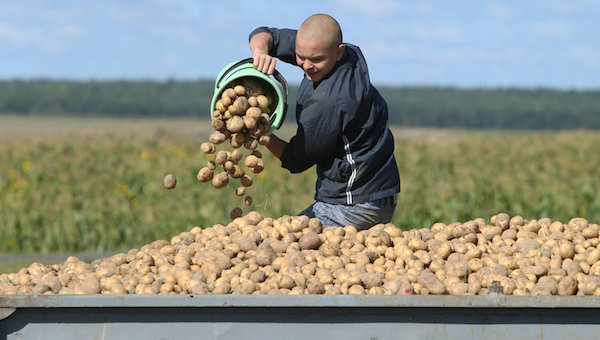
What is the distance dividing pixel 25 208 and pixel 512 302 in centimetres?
968

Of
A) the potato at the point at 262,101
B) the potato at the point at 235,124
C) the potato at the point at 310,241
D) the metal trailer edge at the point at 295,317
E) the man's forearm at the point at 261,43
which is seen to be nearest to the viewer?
the metal trailer edge at the point at 295,317

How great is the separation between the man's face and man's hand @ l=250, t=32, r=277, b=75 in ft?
0.56

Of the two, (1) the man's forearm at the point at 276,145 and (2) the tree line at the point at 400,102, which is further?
(2) the tree line at the point at 400,102

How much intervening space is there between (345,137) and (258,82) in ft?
2.04

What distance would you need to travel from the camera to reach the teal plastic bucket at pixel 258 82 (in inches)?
171

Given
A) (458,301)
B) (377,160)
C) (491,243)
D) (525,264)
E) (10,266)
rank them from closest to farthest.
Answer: (458,301) < (525,264) < (491,243) < (377,160) < (10,266)

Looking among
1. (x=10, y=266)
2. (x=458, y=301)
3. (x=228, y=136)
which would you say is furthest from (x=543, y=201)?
(x=458, y=301)

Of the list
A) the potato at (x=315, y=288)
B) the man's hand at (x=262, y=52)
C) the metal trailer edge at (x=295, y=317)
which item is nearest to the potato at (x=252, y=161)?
the man's hand at (x=262, y=52)

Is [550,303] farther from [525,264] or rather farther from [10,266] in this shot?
[10,266]

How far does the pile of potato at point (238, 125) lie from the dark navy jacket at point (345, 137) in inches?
8.2

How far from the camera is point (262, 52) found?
454cm

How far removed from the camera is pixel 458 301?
3113 mm

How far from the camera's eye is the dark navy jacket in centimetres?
430

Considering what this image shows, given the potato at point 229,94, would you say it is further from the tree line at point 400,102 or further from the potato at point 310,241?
the tree line at point 400,102
